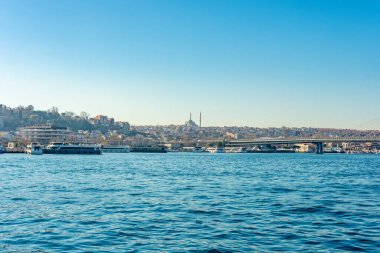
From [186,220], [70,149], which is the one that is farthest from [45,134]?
[186,220]

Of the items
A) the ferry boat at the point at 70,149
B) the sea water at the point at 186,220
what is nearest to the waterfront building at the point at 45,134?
the ferry boat at the point at 70,149

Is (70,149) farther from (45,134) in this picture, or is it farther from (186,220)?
(186,220)

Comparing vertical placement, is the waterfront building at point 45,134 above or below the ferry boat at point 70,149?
above

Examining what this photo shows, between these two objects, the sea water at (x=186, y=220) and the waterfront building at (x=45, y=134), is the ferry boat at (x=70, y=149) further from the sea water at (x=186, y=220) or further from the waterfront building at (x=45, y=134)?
the sea water at (x=186, y=220)

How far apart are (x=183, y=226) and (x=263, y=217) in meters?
3.83

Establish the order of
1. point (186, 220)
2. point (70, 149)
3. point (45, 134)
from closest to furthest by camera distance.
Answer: point (186, 220) < point (70, 149) < point (45, 134)

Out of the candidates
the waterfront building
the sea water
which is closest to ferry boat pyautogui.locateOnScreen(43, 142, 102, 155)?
the waterfront building

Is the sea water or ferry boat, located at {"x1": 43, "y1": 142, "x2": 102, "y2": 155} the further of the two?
ferry boat, located at {"x1": 43, "y1": 142, "x2": 102, "y2": 155}

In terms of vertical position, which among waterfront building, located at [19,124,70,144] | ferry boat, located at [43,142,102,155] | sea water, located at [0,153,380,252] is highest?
waterfront building, located at [19,124,70,144]

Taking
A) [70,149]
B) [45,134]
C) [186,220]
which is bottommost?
[186,220]

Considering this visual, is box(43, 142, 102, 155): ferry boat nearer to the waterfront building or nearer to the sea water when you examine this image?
the waterfront building

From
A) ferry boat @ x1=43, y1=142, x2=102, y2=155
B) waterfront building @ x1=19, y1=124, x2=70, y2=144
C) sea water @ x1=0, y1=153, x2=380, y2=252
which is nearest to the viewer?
sea water @ x1=0, y1=153, x2=380, y2=252

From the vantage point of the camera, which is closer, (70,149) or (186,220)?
(186,220)

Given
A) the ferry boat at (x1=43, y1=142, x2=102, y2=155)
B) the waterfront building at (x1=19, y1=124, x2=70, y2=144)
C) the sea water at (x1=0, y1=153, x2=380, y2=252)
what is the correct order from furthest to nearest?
the waterfront building at (x1=19, y1=124, x2=70, y2=144) → the ferry boat at (x1=43, y1=142, x2=102, y2=155) → the sea water at (x1=0, y1=153, x2=380, y2=252)
